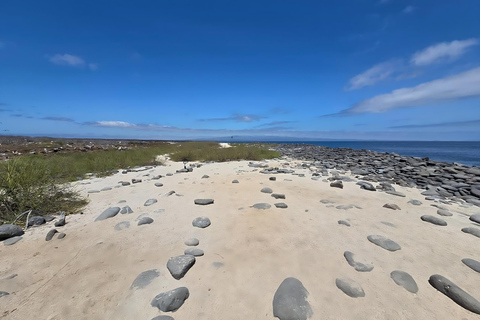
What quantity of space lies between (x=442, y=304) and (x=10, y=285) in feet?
16.2

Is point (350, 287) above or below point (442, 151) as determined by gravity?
above

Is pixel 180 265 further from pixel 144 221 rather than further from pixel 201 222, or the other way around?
pixel 144 221

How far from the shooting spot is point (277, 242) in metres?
3.30

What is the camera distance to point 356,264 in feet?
8.87

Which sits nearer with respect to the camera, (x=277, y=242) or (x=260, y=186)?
(x=277, y=242)

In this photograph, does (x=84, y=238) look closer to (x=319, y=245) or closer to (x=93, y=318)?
(x=93, y=318)

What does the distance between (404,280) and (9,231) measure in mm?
6157

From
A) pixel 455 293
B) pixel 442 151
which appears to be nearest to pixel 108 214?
pixel 455 293

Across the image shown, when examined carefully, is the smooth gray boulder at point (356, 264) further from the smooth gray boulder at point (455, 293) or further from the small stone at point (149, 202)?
the small stone at point (149, 202)

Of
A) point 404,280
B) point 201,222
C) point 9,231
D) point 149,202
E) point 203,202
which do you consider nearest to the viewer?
point 404,280

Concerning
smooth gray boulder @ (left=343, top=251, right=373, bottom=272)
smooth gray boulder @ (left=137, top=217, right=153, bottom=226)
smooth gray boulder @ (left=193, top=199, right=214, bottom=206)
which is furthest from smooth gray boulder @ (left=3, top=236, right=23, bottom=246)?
smooth gray boulder @ (left=343, top=251, right=373, bottom=272)

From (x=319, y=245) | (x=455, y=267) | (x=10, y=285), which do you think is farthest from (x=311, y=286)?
(x=10, y=285)

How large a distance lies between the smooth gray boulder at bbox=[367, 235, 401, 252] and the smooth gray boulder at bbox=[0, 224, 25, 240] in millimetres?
6216

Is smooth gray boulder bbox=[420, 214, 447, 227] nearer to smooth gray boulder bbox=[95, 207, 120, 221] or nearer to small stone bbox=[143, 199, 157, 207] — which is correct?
small stone bbox=[143, 199, 157, 207]
